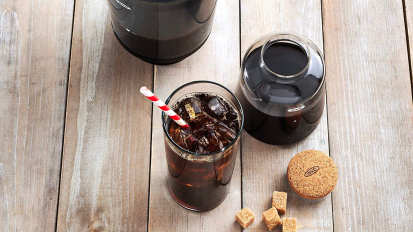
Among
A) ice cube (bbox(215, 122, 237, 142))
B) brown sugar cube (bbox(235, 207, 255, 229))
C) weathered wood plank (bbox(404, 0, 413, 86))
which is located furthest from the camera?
weathered wood plank (bbox(404, 0, 413, 86))

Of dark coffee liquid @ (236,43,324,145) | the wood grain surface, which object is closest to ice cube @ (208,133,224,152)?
dark coffee liquid @ (236,43,324,145)

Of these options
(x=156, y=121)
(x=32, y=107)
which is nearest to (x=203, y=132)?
(x=156, y=121)

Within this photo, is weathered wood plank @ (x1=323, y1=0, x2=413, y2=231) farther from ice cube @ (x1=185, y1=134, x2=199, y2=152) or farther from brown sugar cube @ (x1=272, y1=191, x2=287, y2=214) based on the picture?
ice cube @ (x1=185, y1=134, x2=199, y2=152)

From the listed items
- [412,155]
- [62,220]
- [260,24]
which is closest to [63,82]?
[62,220]

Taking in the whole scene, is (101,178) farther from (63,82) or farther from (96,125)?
(63,82)

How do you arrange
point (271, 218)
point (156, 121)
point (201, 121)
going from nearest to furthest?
point (201, 121) → point (271, 218) → point (156, 121)

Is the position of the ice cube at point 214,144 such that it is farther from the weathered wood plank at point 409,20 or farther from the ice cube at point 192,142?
the weathered wood plank at point 409,20

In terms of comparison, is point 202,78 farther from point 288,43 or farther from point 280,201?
point 280,201
